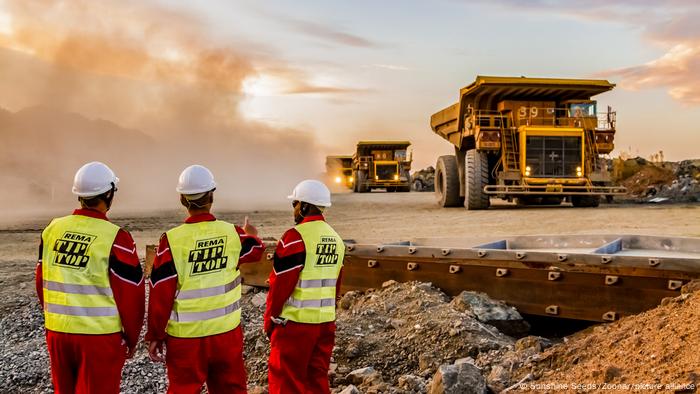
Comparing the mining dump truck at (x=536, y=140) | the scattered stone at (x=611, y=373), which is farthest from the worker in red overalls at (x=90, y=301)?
the mining dump truck at (x=536, y=140)

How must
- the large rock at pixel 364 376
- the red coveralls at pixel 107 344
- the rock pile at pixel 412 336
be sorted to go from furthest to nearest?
the rock pile at pixel 412 336 < the large rock at pixel 364 376 < the red coveralls at pixel 107 344

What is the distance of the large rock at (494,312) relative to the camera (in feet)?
18.0

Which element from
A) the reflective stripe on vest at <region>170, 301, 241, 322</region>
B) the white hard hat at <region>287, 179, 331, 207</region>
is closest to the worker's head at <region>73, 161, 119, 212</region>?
the reflective stripe on vest at <region>170, 301, 241, 322</region>

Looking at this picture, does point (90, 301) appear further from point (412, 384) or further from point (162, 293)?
point (412, 384)

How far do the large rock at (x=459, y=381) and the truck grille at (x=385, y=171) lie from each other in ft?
108

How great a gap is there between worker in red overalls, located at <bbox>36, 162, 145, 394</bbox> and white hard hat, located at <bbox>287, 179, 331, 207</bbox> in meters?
1.14

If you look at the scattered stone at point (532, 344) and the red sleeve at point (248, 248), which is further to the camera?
the scattered stone at point (532, 344)

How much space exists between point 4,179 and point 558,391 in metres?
40.9

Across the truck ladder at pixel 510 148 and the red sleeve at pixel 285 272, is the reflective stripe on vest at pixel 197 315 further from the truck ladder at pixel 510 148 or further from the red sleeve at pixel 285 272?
the truck ladder at pixel 510 148

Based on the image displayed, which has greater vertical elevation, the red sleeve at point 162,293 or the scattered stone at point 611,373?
the red sleeve at point 162,293

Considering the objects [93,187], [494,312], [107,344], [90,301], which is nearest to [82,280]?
[90,301]

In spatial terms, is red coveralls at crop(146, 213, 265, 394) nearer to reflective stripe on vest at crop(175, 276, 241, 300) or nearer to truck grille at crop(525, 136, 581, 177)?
reflective stripe on vest at crop(175, 276, 241, 300)

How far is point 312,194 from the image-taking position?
4.06m

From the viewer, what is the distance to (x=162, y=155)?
41.5m
